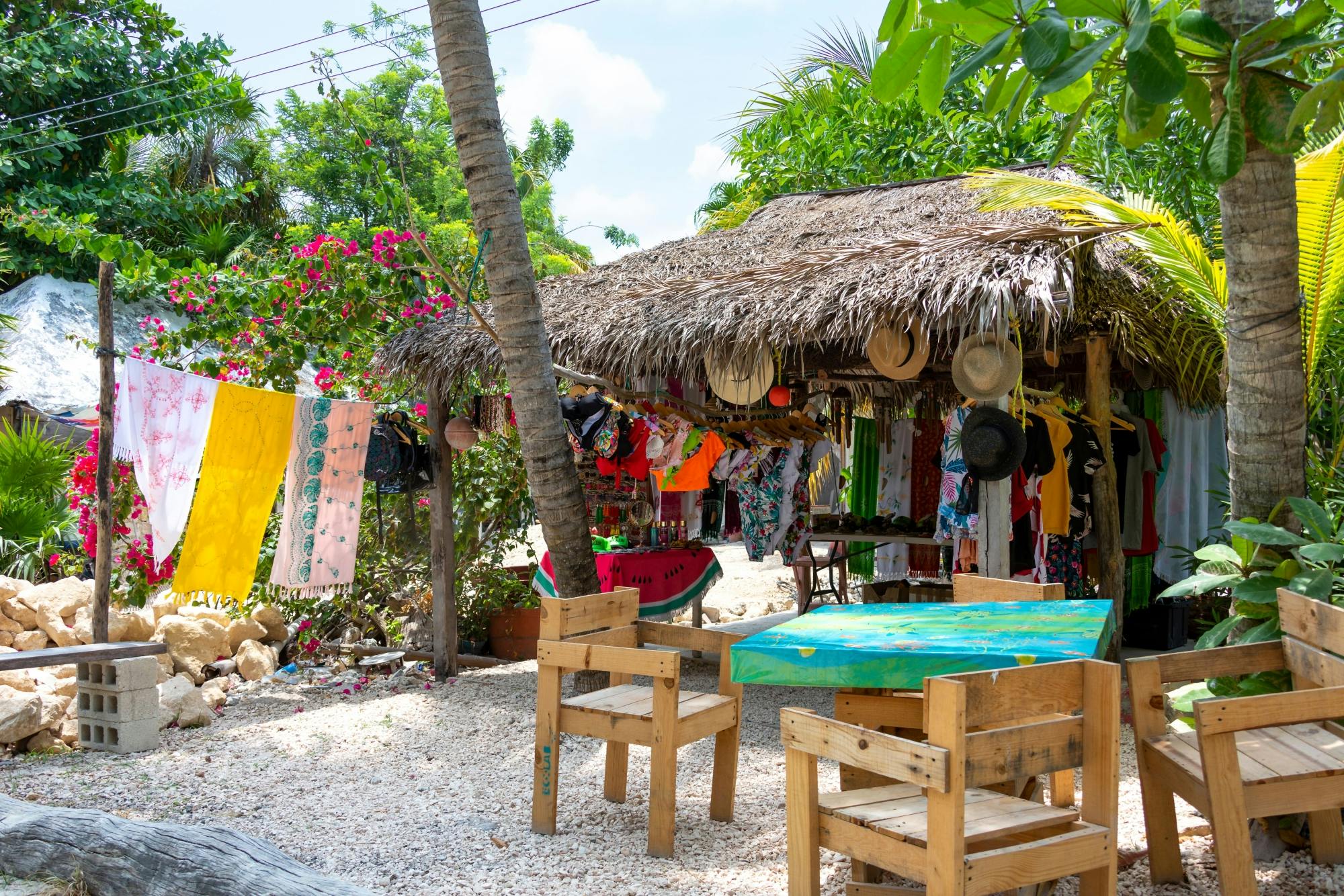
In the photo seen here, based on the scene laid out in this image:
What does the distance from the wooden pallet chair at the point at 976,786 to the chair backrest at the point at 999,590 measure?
4.37 feet

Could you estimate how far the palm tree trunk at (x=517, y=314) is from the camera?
203 inches

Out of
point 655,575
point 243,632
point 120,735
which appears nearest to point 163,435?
point 120,735

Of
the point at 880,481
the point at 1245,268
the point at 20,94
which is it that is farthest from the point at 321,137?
the point at 1245,268

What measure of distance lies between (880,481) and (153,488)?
15.9ft

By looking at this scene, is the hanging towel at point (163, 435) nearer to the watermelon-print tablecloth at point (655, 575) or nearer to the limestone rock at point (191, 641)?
the limestone rock at point (191, 641)

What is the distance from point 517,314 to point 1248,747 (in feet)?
12.0

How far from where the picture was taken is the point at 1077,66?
94.1 inches

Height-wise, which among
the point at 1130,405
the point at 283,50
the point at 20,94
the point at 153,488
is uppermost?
the point at 20,94

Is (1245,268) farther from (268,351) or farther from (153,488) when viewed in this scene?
(268,351)

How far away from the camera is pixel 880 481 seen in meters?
7.70

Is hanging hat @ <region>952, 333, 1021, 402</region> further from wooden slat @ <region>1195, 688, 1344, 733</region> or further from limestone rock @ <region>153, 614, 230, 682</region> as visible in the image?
limestone rock @ <region>153, 614, 230, 682</region>

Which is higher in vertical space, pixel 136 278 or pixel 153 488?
pixel 136 278

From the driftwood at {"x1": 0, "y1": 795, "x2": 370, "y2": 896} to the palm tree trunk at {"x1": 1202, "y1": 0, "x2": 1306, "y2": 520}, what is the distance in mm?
3353

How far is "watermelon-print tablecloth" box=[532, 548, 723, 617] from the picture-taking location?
23.1ft
